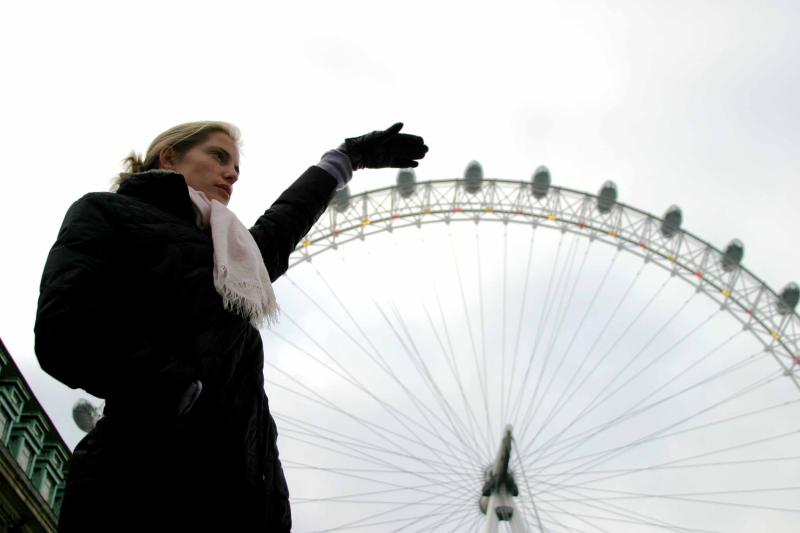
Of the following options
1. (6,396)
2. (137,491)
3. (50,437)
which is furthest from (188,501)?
(50,437)

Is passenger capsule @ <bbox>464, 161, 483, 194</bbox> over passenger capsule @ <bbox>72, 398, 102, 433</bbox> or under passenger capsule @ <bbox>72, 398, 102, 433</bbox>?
over

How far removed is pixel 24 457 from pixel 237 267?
20.2 meters

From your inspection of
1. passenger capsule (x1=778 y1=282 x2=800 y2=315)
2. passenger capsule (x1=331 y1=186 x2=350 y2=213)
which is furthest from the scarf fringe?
passenger capsule (x1=778 y1=282 x2=800 y2=315)

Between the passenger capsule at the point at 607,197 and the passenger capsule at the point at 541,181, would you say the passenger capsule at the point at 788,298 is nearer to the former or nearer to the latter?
the passenger capsule at the point at 607,197

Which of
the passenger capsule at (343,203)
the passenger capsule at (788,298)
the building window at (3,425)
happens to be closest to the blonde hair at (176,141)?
the building window at (3,425)

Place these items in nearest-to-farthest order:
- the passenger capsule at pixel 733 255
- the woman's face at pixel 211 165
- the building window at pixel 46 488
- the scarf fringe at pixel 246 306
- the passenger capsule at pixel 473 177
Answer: the scarf fringe at pixel 246 306 < the woman's face at pixel 211 165 < the building window at pixel 46 488 < the passenger capsule at pixel 733 255 < the passenger capsule at pixel 473 177

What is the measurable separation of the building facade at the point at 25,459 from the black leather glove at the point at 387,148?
17208 millimetres

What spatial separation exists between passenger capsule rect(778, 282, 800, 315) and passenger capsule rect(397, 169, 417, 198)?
11.5 m

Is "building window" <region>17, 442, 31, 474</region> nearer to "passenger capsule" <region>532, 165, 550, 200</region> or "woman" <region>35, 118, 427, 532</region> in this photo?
"passenger capsule" <region>532, 165, 550, 200</region>

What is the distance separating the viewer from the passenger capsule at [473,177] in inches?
1178

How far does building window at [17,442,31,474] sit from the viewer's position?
829 inches

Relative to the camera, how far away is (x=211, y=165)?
385cm

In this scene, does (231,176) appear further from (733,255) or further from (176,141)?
(733,255)

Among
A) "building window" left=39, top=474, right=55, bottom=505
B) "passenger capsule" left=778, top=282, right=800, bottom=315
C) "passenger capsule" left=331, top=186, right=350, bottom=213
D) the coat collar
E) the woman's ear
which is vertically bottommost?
"building window" left=39, top=474, right=55, bottom=505
